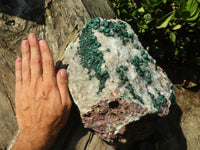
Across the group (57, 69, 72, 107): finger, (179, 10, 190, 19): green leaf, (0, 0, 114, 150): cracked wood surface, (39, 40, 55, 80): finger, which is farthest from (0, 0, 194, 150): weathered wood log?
(179, 10, 190, 19): green leaf

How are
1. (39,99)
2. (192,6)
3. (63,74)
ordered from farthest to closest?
(192,6), (63,74), (39,99)

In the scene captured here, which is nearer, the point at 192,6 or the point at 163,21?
the point at 192,6

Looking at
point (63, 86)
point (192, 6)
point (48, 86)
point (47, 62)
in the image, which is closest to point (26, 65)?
point (47, 62)

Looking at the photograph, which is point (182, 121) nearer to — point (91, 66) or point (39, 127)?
point (91, 66)

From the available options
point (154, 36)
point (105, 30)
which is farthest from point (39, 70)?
point (154, 36)

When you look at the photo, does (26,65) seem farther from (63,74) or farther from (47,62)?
(63,74)
